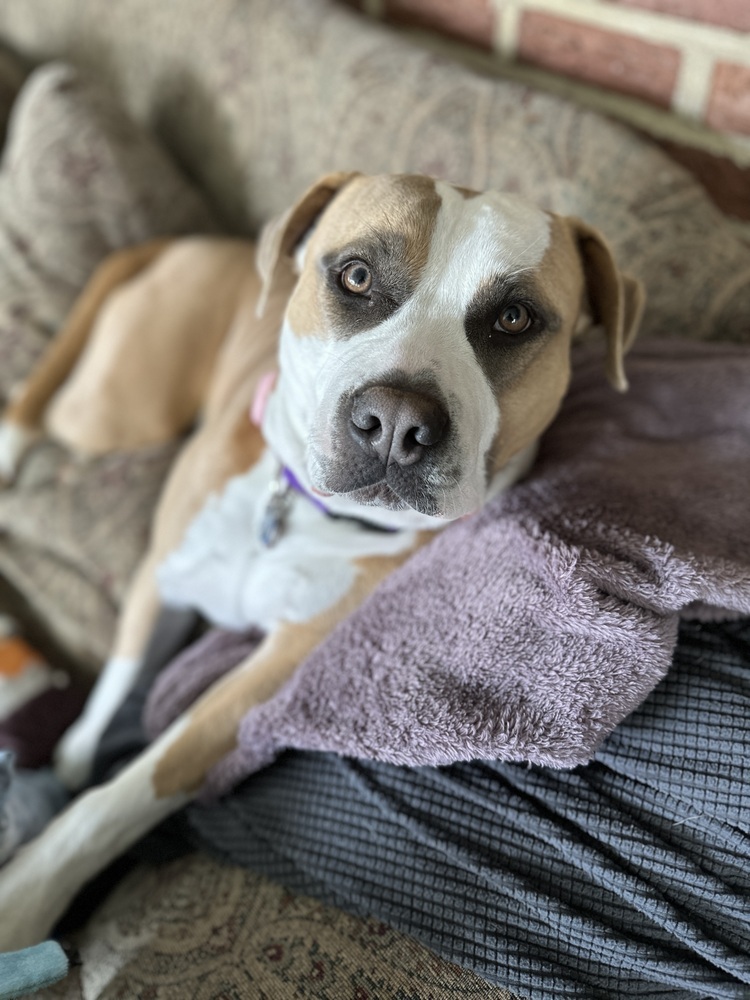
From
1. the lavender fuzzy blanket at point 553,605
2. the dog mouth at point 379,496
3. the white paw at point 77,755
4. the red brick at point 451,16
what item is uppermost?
the red brick at point 451,16

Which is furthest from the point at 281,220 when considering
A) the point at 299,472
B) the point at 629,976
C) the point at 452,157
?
the point at 629,976

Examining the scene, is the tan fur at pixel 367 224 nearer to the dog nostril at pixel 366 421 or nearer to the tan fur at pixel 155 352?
the dog nostril at pixel 366 421

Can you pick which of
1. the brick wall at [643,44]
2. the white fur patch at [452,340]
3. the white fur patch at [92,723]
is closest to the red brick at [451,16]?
the brick wall at [643,44]

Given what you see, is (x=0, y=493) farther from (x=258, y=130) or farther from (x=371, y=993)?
(x=371, y=993)

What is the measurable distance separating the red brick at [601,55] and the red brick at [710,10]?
0.21 ft

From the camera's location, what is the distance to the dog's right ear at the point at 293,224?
130 cm

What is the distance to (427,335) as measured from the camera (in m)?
1.10

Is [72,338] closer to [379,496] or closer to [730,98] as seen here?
[379,496]

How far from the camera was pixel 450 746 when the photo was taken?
1.05 m

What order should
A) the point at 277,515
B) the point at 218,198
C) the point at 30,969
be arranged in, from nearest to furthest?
the point at 30,969
the point at 277,515
the point at 218,198

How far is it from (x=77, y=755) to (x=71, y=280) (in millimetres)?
1249

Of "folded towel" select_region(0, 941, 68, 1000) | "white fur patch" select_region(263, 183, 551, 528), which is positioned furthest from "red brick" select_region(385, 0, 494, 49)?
"folded towel" select_region(0, 941, 68, 1000)

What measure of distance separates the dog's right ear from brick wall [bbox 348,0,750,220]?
0.79m

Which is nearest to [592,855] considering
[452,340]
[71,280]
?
[452,340]
